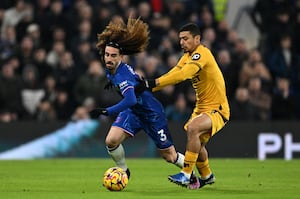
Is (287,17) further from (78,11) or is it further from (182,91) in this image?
(78,11)

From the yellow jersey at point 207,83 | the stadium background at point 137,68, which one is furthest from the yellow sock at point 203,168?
the stadium background at point 137,68

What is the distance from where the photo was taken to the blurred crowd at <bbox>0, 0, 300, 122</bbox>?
813 inches

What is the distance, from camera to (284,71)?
2192 cm

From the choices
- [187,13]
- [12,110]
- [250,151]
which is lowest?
[250,151]

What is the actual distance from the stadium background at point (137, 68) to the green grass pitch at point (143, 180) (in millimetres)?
1125

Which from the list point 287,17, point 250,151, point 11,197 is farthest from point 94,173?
point 287,17

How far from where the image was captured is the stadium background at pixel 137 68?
797 inches

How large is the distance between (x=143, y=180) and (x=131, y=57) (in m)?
7.56

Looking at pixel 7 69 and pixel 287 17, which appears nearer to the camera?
pixel 7 69

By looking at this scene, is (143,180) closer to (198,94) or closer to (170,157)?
(170,157)

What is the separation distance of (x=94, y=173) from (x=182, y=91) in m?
5.87

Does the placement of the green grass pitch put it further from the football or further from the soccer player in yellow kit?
the soccer player in yellow kit

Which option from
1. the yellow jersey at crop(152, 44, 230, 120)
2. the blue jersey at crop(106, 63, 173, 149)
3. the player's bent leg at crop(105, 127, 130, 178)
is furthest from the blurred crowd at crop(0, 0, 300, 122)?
the yellow jersey at crop(152, 44, 230, 120)

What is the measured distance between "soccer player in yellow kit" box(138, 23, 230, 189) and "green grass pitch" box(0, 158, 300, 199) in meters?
0.33
